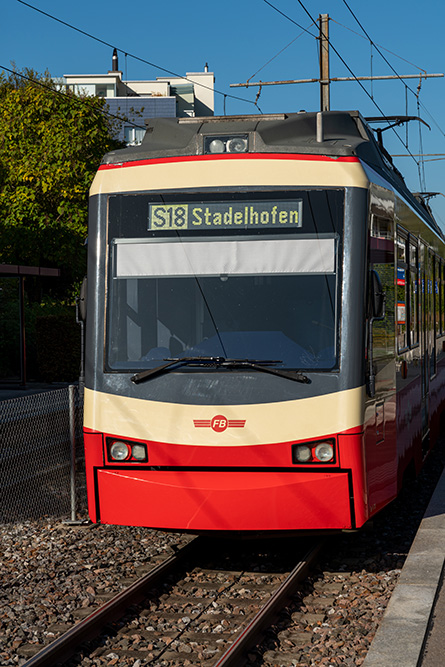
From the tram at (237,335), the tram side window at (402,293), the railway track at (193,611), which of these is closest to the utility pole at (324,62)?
the tram side window at (402,293)

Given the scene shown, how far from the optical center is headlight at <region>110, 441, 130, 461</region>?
666 centimetres

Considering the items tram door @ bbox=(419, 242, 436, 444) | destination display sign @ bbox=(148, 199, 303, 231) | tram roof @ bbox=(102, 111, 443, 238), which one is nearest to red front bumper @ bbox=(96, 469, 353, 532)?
destination display sign @ bbox=(148, 199, 303, 231)

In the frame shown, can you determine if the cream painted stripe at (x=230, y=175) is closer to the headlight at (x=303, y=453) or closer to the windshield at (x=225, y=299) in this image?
the windshield at (x=225, y=299)

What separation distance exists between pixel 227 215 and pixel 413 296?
3152mm

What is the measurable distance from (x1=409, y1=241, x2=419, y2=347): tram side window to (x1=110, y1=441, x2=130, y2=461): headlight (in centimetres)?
339

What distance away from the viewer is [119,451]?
263 inches

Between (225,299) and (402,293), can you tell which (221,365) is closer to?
(225,299)

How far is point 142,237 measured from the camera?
6824 millimetres

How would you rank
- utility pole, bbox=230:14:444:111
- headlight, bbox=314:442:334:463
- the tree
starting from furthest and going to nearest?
the tree, utility pole, bbox=230:14:444:111, headlight, bbox=314:442:334:463

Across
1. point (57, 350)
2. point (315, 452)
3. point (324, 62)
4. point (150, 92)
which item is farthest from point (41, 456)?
point (150, 92)

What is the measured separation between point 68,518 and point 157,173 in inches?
153

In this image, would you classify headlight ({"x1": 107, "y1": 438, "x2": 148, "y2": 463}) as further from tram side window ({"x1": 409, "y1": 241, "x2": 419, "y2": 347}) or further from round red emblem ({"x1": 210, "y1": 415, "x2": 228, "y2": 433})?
tram side window ({"x1": 409, "y1": 241, "x2": 419, "y2": 347})

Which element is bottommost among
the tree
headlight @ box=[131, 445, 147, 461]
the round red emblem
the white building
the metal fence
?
the metal fence

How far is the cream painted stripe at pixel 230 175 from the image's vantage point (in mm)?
6668
